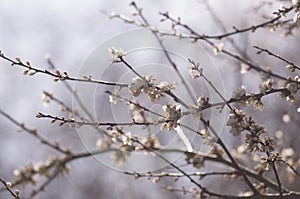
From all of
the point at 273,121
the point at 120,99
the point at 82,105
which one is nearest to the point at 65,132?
the point at 273,121

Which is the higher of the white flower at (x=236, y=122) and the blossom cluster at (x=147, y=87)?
the blossom cluster at (x=147, y=87)

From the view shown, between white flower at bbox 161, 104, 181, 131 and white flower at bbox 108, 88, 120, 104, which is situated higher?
white flower at bbox 108, 88, 120, 104

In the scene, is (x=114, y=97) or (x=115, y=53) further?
(x=114, y=97)

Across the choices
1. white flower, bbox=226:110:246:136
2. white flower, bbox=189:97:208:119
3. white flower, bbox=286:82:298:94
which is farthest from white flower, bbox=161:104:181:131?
white flower, bbox=286:82:298:94

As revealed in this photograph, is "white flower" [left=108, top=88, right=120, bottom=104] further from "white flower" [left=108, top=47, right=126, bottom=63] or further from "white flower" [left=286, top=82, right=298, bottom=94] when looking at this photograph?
"white flower" [left=286, top=82, right=298, bottom=94]

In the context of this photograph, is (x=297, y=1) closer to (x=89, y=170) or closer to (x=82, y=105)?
(x=82, y=105)

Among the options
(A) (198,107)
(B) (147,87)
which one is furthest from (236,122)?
(B) (147,87)

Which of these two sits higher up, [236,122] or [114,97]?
[114,97]

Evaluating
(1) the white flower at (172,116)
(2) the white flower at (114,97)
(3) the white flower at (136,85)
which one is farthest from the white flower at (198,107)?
(2) the white flower at (114,97)

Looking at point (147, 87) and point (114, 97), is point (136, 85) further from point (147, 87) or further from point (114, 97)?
point (114, 97)

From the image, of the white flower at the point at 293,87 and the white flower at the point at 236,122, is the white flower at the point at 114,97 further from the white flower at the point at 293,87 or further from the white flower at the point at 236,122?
the white flower at the point at 293,87

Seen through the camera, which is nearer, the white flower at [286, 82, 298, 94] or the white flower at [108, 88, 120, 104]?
the white flower at [286, 82, 298, 94]
